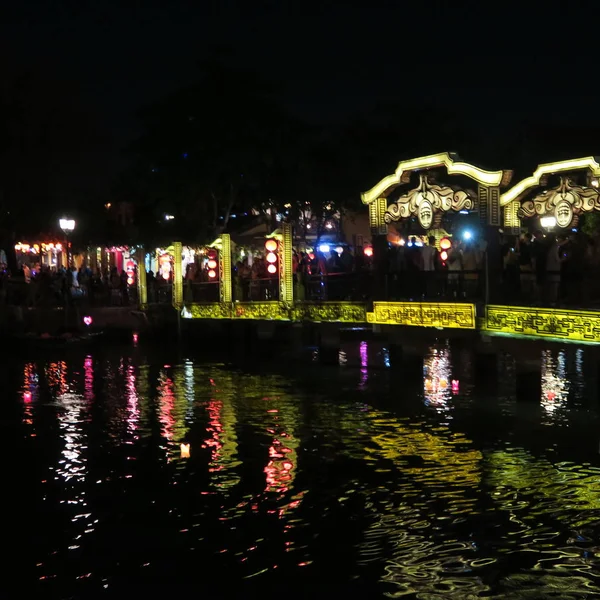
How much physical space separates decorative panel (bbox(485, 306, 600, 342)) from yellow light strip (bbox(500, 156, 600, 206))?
245 centimetres

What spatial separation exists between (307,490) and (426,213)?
484 inches

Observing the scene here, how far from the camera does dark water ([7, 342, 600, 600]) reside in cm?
777

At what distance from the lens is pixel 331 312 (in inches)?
989

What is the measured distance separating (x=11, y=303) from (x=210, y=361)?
1443 cm

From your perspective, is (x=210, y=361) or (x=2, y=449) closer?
(x=2, y=449)

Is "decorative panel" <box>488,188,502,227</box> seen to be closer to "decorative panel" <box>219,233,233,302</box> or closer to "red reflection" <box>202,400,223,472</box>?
"red reflection" <box>202,400,223,472</box>

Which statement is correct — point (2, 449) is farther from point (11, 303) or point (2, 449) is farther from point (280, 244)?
point (11, 303)

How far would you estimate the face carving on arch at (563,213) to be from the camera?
18.6 m

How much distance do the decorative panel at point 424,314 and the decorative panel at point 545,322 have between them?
617mm

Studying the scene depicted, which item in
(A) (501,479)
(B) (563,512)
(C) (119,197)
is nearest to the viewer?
(B) (563,512)

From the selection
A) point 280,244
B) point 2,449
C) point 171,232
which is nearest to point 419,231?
point 280,244

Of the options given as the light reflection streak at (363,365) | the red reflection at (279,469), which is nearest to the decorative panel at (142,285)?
the light reflection streak at (363,365)

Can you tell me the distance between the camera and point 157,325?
32.3 meters

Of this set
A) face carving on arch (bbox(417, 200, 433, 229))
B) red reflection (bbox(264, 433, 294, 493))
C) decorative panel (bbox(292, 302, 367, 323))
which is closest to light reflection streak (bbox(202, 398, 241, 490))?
red reflection (bbox(264, 433, 294, 493))
